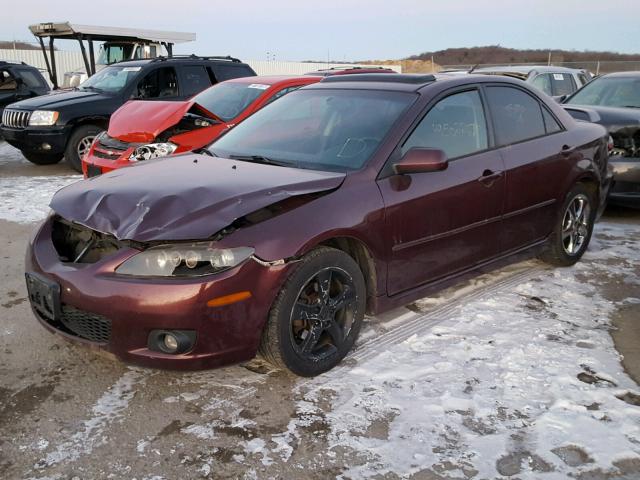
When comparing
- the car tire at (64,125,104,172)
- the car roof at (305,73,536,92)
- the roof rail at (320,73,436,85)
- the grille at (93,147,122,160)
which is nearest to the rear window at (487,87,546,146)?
the car roof at (305,73,536,92)

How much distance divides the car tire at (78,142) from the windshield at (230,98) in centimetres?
265

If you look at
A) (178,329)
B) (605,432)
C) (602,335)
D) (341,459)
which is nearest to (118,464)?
(178,329)

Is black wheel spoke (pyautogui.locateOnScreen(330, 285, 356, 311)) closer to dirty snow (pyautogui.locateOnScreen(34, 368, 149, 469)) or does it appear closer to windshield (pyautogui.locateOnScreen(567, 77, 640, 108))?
dirty snow (pyautogui.locateOnScreen(34, 368, 149, 469))

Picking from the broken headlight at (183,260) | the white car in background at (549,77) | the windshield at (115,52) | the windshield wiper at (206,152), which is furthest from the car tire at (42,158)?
the broken headlight at (183,260)

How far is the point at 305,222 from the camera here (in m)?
3.00

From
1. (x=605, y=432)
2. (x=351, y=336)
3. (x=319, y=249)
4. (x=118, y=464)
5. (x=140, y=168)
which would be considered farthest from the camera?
(x=140, y=168)

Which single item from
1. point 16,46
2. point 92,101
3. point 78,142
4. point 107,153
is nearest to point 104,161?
point 107,153

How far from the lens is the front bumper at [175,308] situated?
2.72 meters

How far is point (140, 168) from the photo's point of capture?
3.72 metres

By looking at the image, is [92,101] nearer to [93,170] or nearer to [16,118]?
[16,118]

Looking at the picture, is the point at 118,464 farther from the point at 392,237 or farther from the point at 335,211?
the point at 392,237

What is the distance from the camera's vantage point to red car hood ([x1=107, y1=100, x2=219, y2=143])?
21.4ft

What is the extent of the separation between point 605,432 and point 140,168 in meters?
2.93

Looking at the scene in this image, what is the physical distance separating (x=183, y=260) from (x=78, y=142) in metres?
7.47
